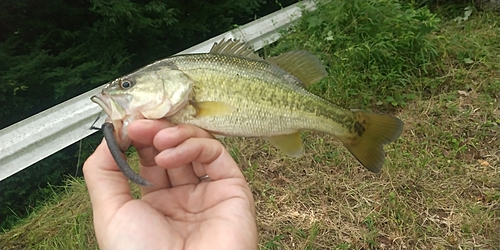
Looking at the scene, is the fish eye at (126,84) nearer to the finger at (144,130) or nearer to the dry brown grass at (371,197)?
the finger at (144,130)

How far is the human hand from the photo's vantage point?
1.56m

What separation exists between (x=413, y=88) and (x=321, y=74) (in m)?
2.64

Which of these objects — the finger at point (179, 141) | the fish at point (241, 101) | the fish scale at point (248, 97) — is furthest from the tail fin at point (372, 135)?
the finger at point (179, 141)

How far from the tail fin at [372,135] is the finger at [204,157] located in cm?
70

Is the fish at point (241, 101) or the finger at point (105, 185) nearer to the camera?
the finger at point (105, 185)

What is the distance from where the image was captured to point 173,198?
1.79 m

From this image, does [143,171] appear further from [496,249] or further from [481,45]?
[481,45]

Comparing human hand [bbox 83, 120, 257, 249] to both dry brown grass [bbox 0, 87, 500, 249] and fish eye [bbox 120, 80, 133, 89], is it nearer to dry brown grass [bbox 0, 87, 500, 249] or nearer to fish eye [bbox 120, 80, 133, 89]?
fish eye [bbox 120, 80, 133, 89]

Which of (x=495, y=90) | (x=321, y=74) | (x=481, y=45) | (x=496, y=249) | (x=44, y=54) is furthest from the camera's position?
(x=481, y=45)

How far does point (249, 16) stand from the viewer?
5.84 metres

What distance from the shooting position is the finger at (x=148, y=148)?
62.7 inches

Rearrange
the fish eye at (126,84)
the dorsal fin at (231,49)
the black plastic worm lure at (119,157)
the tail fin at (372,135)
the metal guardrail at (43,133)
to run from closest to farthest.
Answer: the black plastic worm lure at (119,157) → the fish eye at (126,84) → the dorsal fin at (231,49) → the tail fin at (372,135) → the metal guardrail at (43,133)

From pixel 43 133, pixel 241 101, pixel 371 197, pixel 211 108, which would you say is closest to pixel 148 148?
pixel 211 108

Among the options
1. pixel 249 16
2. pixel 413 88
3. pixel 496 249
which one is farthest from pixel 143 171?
pixel 249 16
